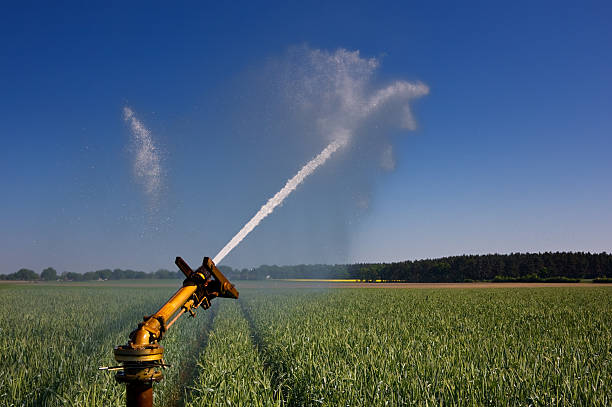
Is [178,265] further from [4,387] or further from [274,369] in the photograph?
[274,369]

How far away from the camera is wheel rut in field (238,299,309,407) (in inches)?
274

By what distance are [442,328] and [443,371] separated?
7227 mm

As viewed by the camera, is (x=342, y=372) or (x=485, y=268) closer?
(x=342, y=372)

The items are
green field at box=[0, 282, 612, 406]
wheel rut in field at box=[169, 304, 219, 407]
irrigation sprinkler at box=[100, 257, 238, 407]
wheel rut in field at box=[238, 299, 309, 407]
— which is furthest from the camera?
wheel rut in field at box=[169, 304, 219, 407]

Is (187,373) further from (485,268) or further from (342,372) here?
(485,268)

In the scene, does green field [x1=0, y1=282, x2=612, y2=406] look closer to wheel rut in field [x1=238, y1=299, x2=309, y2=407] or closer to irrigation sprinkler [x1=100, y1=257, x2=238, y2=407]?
wheel rut in field [x1=238, y1=299, x2=309, y2=407]

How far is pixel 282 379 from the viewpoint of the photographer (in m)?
8.59

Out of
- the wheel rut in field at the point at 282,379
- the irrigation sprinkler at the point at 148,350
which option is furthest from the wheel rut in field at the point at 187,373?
the irrigation sprinkler at the point at 148,350

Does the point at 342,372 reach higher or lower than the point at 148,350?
lower

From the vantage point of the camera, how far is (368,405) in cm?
544

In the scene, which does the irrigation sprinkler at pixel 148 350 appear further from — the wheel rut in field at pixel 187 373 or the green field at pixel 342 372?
the wheel rut in field at pixel 187 373

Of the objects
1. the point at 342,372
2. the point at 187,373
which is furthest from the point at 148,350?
the point at 187,373

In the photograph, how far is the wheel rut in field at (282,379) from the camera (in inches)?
274

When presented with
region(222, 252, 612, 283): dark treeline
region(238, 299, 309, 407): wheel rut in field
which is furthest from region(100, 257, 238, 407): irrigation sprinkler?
region(222, 252, 612, 283): dark treeline
